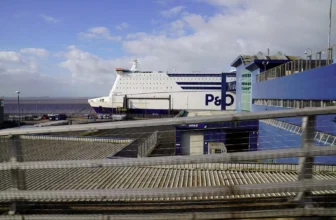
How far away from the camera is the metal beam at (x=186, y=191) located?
1948 mm

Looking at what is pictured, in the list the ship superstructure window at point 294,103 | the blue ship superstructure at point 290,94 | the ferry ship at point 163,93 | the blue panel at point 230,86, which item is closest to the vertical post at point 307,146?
the blue ship superstructure at point 290,94

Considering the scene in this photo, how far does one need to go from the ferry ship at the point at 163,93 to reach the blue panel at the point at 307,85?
28375mm

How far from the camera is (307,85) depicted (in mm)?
11398

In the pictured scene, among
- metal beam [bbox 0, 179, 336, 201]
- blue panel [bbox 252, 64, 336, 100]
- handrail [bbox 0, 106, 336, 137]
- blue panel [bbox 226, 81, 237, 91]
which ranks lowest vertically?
metal beam [bbox 0, 179, 336, 201]

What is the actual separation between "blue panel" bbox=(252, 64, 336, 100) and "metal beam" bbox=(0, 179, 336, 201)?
880cm

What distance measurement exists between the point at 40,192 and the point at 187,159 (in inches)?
52.8

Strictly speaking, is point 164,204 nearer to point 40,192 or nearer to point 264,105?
point 40,192

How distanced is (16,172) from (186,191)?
151cm

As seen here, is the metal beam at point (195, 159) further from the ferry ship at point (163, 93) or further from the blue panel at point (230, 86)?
the blue panel at point (230, 86)

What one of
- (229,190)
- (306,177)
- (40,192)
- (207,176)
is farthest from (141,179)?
(306,177)

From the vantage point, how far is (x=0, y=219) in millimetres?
2131

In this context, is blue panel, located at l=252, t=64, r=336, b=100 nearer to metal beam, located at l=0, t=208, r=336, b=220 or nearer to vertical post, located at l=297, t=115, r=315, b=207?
vertical post, located at l=297, t=115, r=315, b=207

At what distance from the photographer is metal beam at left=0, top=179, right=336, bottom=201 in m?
1.95

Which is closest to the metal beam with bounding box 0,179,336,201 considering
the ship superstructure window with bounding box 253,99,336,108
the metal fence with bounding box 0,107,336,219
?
the metal fence with bounding box 0,107,336,219
